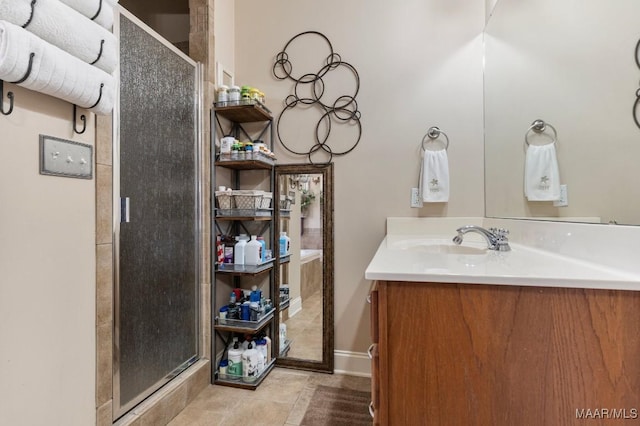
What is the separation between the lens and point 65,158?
3.63 ft

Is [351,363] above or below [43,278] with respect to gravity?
below

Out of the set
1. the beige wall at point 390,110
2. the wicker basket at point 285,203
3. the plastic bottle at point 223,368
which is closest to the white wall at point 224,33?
the beige wall at point 390,110

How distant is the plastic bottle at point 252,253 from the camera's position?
2023 mm

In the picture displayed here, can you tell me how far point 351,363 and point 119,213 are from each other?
163 centimetres

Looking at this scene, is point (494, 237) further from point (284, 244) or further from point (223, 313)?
point (223, 313)

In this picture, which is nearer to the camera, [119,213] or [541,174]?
[119,213]

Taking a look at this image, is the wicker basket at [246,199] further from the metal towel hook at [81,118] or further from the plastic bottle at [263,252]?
the metal towel hook at [81,118]

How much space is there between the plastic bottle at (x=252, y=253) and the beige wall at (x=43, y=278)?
2.99 ft

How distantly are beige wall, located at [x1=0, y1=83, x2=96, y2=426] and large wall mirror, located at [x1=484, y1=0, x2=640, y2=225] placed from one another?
1.79m

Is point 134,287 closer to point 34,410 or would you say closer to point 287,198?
point 34,410

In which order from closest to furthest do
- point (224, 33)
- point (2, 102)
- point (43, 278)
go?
point (2, 102) < point (43, 278) < point (224, 33)

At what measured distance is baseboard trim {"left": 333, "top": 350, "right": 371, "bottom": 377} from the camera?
6.88ft

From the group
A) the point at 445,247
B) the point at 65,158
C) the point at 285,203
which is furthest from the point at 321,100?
the point at 65,158

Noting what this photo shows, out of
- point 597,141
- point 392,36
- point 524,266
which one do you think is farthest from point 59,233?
point 392,36
